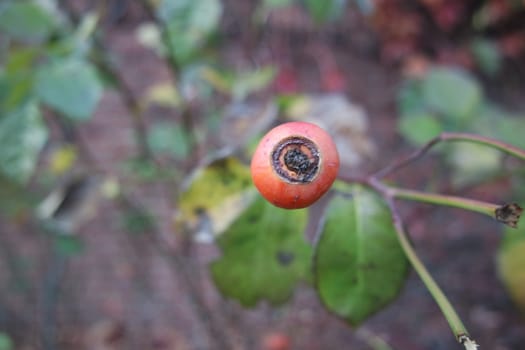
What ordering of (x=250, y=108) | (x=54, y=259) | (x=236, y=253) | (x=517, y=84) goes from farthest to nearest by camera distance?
(x=517, y=84) → (x=54, y=259) → (x=250, y=108) → (x=236, y=253)

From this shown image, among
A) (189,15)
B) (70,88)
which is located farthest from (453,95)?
(70,88)

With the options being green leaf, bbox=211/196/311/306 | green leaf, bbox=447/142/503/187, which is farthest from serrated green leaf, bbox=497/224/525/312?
green leaf, bbox=211/196/311/306

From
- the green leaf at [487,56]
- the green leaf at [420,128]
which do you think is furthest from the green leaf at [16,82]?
the green leaf at [487,56]

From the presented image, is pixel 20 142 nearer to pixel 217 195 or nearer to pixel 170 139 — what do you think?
pixel 217 195

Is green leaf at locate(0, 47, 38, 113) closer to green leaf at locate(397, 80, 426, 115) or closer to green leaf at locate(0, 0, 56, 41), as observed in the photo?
green leaf at locate(0, 0, 56, 41)

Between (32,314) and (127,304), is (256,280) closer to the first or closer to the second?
(127,304)

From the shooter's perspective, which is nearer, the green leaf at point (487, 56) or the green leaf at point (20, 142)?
the green leaf at point (20, 142)

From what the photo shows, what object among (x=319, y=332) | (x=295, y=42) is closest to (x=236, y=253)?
(x=319, y=332)

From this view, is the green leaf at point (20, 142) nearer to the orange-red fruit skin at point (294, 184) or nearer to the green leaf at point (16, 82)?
the green leaf at point (16, 82)

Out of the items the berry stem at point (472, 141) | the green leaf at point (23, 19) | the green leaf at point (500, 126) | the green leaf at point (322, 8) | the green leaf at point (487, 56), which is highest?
the green leaf at point (487, 56)
